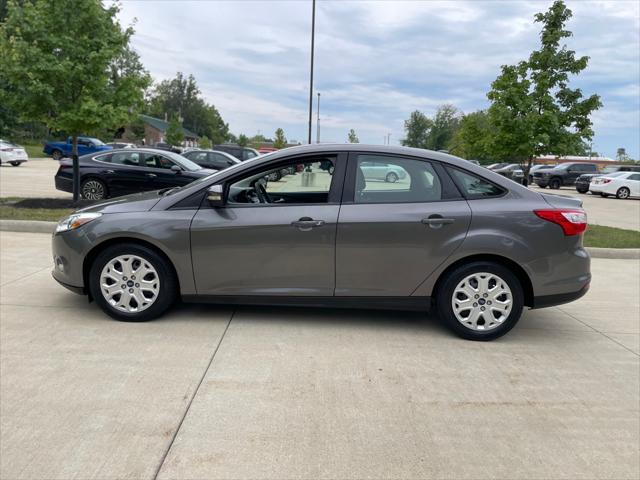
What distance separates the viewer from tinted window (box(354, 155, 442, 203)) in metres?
4.57

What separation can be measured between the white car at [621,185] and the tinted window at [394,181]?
24.1 metres

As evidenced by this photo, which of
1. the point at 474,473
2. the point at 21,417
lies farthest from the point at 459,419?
the point at 21,417

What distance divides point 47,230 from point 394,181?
6.73 m

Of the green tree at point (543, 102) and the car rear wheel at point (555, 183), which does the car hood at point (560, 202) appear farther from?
the car rear wheel at point (555, 183)

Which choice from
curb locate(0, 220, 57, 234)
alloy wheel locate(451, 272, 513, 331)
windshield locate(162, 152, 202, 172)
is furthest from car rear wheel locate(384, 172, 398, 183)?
windshield locate(162, 152, 202, 172)

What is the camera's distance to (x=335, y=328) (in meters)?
4.75

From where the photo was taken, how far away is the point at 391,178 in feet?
15.2

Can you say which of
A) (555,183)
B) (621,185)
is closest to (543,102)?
(621,185)

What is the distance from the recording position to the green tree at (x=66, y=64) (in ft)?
34.1

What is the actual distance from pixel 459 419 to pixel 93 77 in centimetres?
1046

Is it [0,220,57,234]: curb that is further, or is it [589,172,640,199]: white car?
[589,172,640,199]: white car

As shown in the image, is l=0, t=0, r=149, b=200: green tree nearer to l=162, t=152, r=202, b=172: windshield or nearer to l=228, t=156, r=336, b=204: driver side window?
l=162, t=152, r=202, b=172: windshield

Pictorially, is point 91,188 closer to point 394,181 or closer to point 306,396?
point 394,181

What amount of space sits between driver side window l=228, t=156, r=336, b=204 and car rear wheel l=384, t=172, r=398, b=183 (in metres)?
0.48
